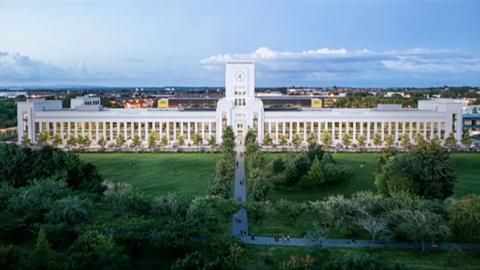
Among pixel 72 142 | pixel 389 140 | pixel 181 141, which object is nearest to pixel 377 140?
pixel 389 140

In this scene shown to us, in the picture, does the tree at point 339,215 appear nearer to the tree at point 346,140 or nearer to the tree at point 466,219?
the tree at point 466,219

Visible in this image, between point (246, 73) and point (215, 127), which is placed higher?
point (246, 73)

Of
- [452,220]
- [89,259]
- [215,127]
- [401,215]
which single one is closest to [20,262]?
[89,259]

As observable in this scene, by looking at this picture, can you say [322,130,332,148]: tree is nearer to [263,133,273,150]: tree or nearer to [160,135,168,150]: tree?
[263,133,273,150]: tree

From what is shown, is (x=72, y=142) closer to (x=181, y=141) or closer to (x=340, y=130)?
(x=181, y=141)

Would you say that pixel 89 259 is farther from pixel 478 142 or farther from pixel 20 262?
pixel 478 142
